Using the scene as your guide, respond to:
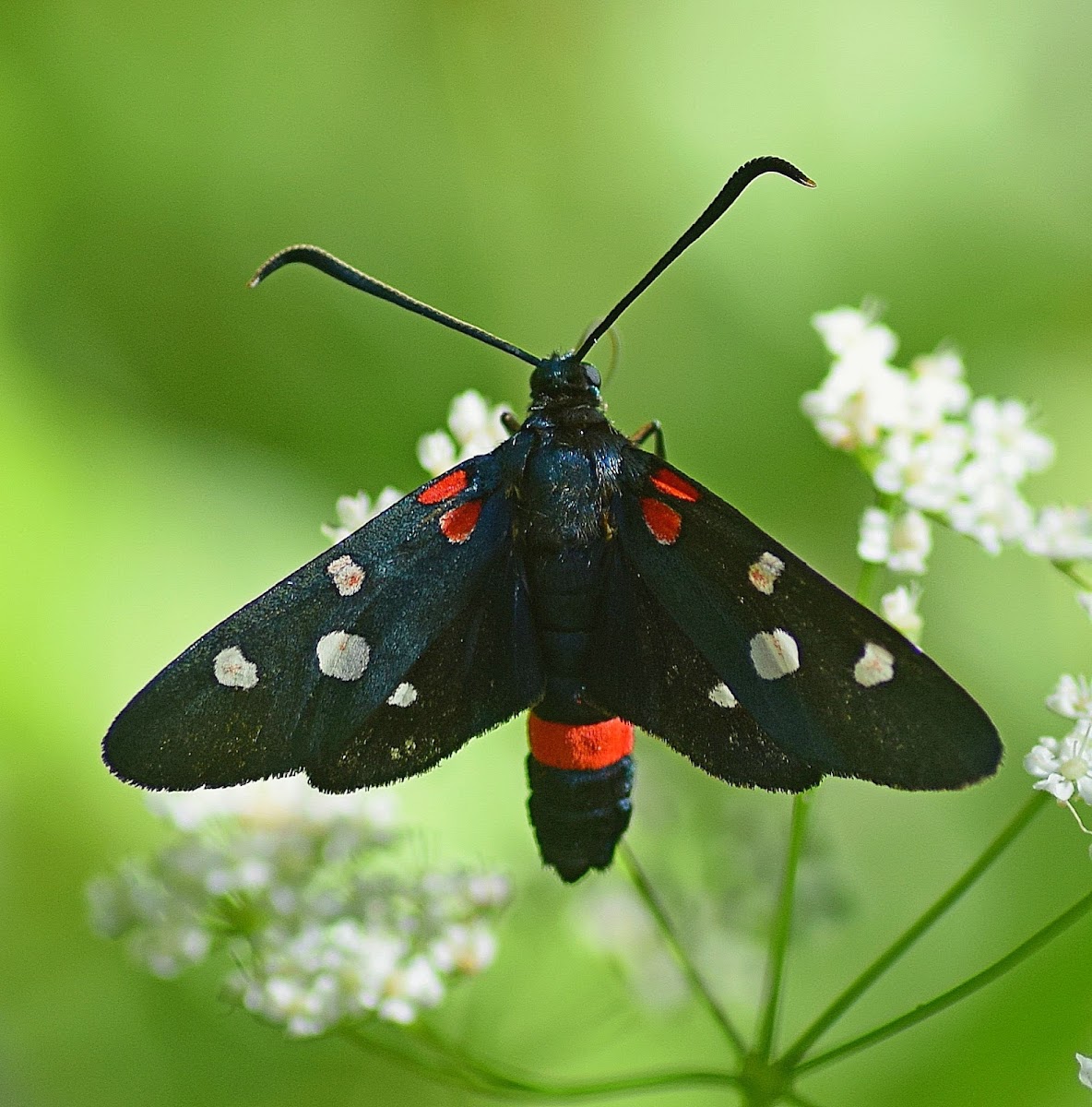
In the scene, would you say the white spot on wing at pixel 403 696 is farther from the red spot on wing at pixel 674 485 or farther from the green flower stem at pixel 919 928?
the green flower stem at pixel 919 928

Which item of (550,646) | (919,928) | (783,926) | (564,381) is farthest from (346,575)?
(919,928)

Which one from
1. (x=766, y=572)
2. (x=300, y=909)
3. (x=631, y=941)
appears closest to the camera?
(x=766, y=572)

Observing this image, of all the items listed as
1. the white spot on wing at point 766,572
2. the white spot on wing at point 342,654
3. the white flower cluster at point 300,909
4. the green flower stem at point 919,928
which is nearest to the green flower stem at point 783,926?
the green flower stem at point 919,928

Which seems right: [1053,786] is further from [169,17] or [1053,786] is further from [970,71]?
[169,17]

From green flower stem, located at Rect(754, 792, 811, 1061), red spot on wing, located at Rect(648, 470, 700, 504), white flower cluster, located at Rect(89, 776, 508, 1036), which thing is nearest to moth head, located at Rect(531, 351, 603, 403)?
red spot on wing, located at Rect(648, 470, 700, 504)

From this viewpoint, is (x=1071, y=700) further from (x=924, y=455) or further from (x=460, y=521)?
(x=460, y=521)

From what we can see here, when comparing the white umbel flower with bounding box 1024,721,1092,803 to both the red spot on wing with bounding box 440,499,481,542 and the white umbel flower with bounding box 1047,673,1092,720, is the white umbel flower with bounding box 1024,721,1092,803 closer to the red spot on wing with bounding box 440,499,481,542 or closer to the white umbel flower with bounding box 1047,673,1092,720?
the white umbel flower with bounding box 1047,673,1092,720
